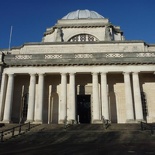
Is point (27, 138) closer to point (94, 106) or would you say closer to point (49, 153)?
point (49, 153)

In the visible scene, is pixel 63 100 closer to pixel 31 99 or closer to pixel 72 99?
pixel 72 99

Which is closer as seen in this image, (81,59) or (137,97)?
(137,97)

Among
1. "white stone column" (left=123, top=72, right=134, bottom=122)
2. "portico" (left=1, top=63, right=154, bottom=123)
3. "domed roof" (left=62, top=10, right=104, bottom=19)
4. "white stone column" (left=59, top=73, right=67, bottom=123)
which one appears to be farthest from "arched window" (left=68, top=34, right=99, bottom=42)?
"white stone column" (left=123, top=72, right=134, bottom=122)

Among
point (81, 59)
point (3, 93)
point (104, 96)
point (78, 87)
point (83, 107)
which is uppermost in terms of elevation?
point (81, 59)

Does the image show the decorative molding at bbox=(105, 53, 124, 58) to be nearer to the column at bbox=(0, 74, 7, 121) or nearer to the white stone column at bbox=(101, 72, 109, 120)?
the white stone column at bbox=(101, 72, 109, 120)

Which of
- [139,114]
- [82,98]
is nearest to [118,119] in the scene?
[139,114]


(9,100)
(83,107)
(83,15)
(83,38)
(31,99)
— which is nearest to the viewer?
(9,100)

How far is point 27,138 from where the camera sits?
16.5m

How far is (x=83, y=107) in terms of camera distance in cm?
2962

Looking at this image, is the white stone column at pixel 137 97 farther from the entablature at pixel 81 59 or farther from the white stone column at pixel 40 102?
the white stone column at pixel 40 102

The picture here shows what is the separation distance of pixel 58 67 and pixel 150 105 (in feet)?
40.5

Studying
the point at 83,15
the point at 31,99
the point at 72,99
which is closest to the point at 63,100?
the point at 72,99

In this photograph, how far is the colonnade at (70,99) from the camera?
26.0 m

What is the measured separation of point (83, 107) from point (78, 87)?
2682mm
